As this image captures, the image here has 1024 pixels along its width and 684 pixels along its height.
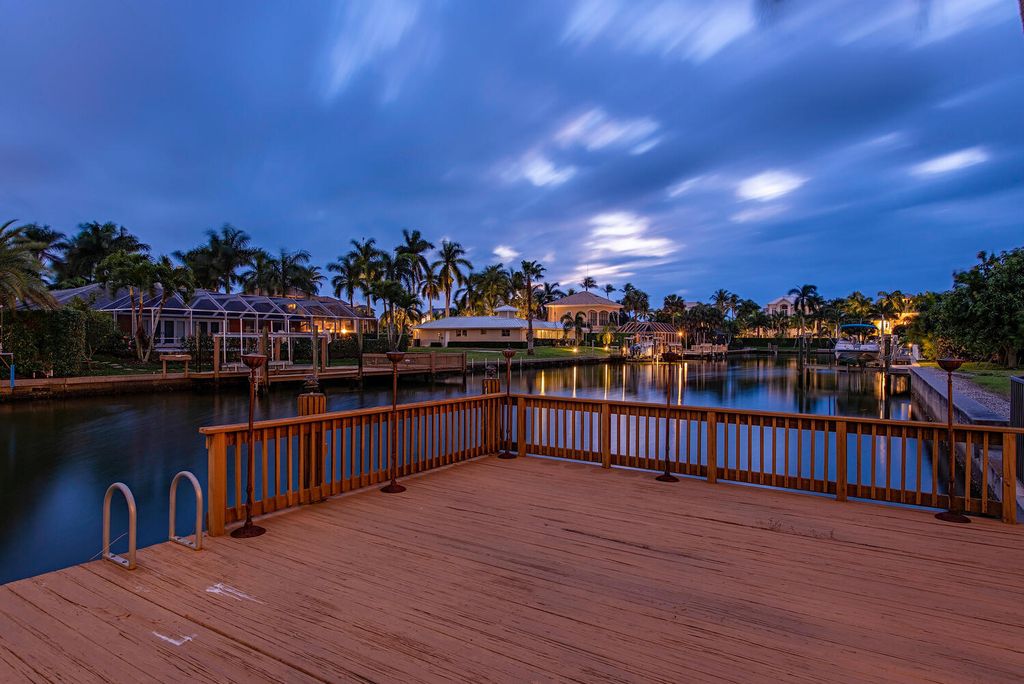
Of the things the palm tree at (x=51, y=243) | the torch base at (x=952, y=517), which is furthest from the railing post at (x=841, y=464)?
the palm tree at (x=51, y=243)

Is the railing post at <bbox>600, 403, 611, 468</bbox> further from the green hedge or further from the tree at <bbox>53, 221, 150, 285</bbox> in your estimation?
the tree at <bbox>53, 221, 150, 285</bbox>

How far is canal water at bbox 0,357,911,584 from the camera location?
706cm

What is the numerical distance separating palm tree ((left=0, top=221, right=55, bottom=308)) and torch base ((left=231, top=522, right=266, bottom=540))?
18.9m

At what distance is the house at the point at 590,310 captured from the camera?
65375 mm

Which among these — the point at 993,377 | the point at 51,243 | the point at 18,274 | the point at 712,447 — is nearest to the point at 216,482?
the point at 712,447

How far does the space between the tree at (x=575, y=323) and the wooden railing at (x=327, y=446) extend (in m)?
51.6

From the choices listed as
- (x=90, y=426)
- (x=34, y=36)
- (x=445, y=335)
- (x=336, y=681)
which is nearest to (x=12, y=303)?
(x=90, y=426)

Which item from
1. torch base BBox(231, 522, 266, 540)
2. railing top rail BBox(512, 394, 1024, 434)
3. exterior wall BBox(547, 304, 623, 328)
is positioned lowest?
torch base BBox(231, 522, 266, 540)

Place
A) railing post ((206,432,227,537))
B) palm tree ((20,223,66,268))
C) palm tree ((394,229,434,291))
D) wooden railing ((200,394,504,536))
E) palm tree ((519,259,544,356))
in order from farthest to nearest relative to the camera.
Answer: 1. palm tree ((394,229,434,291))
2. palm tree ((519,259,544,356))
3. palm tree ((20,223,66,268))
4. wooden railing ((200,394,504,536))
5. railing post ((206,432,227,537))

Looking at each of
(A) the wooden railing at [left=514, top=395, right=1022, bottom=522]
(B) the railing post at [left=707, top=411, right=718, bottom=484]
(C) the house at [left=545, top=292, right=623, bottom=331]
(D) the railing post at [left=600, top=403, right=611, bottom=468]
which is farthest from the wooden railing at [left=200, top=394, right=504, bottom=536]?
(C) the house at [left=545, top=292, right=623, bottom=331]

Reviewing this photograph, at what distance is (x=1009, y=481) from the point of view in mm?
3869

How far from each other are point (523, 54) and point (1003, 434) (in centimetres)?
1992

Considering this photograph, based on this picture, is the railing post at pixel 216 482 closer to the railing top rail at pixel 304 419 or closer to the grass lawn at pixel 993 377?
the railing top rail at pixel 304 419

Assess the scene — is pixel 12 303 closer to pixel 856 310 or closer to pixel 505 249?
pixel 505 249
